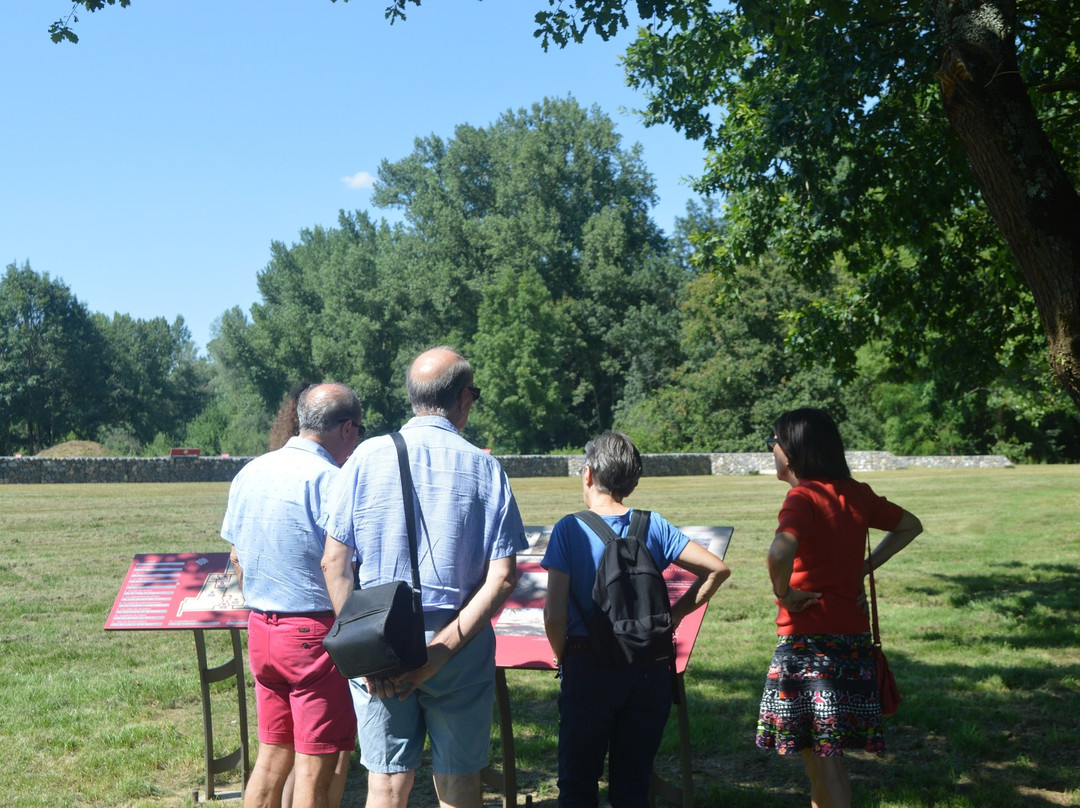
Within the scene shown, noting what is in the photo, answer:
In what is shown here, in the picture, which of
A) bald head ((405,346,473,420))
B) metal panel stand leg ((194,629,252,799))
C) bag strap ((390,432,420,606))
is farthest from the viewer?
metal panel stand leg ((194,629,252,799))

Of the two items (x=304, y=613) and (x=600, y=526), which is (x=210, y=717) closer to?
(x=304, y=613)

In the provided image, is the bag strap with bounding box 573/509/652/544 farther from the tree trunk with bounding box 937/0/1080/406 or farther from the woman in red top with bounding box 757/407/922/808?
the tree trunk with bounding box 937/0/1080/406

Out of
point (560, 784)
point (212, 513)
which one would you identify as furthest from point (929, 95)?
point (212, 513)

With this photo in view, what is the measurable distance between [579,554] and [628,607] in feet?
0.84

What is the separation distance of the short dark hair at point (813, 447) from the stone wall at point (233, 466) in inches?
1099

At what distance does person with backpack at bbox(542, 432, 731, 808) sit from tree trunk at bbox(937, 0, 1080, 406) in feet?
8.53

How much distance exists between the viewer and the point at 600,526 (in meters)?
3.52

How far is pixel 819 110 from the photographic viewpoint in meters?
8.36

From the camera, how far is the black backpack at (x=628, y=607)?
3.42 meters

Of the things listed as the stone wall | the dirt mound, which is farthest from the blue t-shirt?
the dirt mound

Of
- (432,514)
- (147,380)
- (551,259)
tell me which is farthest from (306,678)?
(147,380)

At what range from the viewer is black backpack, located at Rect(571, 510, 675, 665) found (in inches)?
135

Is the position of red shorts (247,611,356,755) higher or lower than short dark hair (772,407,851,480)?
lower

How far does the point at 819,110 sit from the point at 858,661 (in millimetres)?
5869
